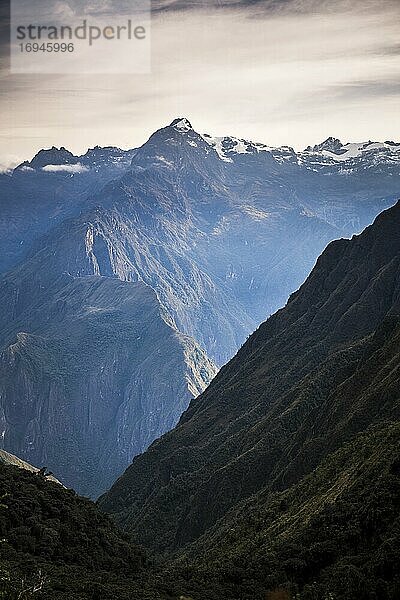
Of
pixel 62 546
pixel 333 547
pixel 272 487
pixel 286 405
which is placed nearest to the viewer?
pixel 333 547

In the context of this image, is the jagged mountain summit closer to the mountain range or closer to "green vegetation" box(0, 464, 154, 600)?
the mountain range

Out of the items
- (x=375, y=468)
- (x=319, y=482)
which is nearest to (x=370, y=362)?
(x=319, y=482)

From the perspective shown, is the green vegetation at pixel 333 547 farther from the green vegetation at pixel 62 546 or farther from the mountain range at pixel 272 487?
the green vegetation at pixel 62 546

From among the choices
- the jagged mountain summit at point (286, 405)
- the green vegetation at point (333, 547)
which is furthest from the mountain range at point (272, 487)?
the jagged mountain summit at point (286, 405)

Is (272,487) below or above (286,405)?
below

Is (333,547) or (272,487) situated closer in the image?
(333,547)

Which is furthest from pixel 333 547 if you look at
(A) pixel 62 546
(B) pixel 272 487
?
(B) pixel 272 487

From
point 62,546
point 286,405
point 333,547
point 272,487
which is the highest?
point 286,405

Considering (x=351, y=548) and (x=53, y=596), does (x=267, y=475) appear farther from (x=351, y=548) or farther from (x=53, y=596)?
(x=53, y=596)

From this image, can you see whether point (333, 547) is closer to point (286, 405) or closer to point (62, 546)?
point (62, 546)

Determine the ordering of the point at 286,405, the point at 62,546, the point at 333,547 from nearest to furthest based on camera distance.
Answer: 1. the point at 333,547
2. the point at 62,546
3. the point at 286,405
